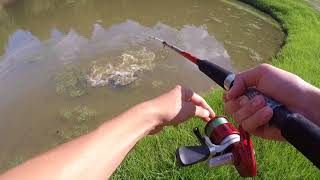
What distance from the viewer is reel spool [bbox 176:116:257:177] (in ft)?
6.81

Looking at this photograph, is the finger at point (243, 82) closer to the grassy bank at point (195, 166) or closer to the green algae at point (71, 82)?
the grassy bank at point (195, 166)

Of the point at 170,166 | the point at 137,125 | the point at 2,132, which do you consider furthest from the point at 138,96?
the point at 137,125

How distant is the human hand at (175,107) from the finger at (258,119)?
0.31 m

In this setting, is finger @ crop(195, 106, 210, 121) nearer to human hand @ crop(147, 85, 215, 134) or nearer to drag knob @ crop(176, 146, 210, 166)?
human hand @ crop(147, 85, 215, 134)

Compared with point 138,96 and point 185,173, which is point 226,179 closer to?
point 185,173

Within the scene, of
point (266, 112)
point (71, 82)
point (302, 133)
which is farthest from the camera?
point (71, 82)

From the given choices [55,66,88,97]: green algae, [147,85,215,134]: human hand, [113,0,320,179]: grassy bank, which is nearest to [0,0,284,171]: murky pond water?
[55,66,88,97]: green algae

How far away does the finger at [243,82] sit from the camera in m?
2.37

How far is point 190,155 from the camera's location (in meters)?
2.07

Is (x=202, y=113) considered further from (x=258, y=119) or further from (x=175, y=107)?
(x=258, y=119)

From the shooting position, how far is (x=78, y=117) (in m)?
7.40

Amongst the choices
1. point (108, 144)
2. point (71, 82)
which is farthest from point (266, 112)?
point (71, 82)

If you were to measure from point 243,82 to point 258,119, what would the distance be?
13.8 inches

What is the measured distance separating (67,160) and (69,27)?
34.5 ft
